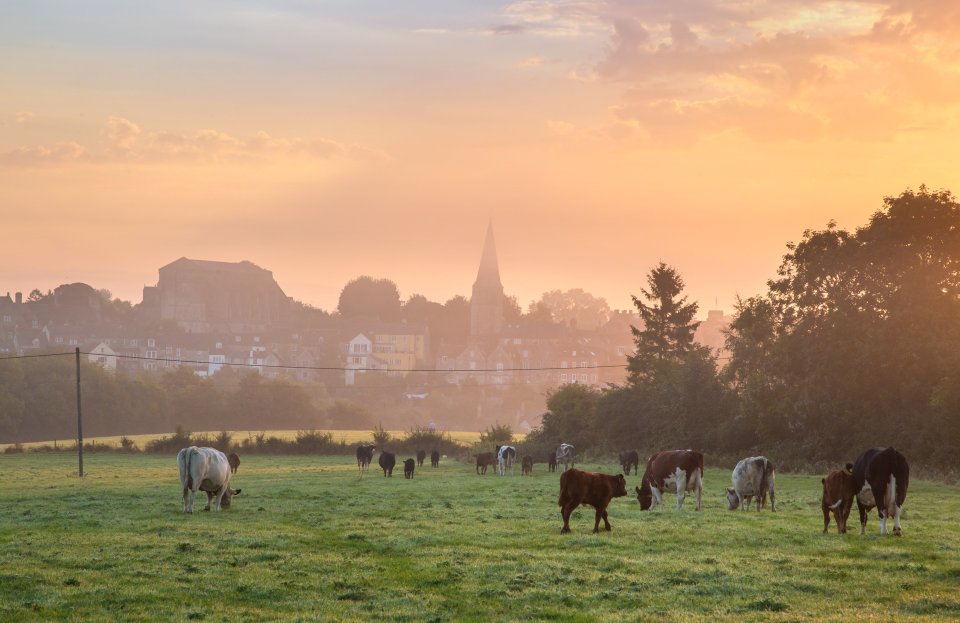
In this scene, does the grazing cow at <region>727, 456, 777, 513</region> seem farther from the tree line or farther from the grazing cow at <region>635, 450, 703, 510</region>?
the tree line

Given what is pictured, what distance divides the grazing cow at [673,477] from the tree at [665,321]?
59023mm

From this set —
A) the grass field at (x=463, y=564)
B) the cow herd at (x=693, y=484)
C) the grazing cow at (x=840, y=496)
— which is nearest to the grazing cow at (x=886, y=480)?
the cow herd at (x=693, y=484)

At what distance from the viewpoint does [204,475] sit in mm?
26906

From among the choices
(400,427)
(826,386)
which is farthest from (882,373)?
(400,427)

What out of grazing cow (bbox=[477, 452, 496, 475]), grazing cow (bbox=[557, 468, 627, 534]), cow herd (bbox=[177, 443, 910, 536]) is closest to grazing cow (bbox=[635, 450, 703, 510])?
cow herd (bbox=[177, 443, 910, 536])

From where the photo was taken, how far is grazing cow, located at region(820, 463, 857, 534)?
20125mm

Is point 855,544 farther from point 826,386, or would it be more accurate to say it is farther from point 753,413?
point 753,413

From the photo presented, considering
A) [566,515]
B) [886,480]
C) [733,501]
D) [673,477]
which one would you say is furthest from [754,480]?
[566,515]

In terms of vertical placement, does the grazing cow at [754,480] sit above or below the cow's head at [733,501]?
above

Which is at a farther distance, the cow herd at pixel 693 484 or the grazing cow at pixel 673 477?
the grazing cow at pixel 673 477

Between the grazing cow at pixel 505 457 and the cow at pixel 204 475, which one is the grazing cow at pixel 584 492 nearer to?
the cow at pixel 204 475

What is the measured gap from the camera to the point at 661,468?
2612cm

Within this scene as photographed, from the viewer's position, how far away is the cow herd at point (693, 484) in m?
19.8

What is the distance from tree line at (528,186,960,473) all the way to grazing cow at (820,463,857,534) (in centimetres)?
2734
